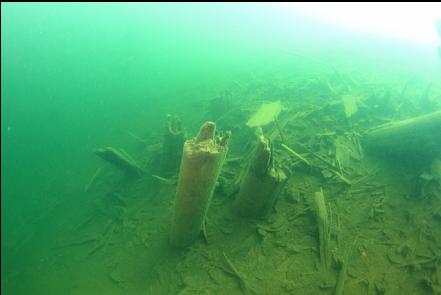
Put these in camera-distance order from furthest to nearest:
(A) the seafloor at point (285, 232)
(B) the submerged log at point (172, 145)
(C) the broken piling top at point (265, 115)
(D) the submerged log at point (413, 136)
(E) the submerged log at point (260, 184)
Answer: (C) the broken piling top at point (265, 115), (B) the submerged log at point (172, 145), (D) the submerged log at point (413, 136), (A) the seafloor at point (285, 232), (E) the submerged log at point (260, 184)

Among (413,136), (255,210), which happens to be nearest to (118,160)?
(255,210)

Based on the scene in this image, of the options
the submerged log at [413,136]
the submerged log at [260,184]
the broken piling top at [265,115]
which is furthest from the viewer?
the broken piling top at [265,115]

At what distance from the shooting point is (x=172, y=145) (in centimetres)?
580

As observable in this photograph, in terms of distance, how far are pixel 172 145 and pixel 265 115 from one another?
2.97 meters

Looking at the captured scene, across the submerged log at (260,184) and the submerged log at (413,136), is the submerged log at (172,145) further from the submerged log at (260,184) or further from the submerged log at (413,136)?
the submerged log at (413,136)

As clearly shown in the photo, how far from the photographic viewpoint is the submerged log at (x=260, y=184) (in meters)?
Answer: 3.46

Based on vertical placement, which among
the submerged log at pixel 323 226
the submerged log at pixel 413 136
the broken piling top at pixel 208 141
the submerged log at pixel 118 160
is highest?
the broken piling top at pixel 208 141

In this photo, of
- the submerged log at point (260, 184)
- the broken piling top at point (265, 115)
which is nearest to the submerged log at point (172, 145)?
the broken piling top at point (265, 115)

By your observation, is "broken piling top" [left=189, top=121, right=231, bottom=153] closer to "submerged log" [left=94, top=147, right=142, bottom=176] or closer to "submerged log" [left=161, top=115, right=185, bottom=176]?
"submerged log" [left=161, top=115, right=185, bottom=176]

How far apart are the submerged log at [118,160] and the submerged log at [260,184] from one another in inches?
144

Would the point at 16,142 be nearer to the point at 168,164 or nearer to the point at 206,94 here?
the point at 206,94

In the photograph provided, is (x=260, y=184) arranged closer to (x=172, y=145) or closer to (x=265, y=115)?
(x=172, y=145)

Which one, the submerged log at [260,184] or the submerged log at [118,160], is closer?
the submerged log at [260,184]

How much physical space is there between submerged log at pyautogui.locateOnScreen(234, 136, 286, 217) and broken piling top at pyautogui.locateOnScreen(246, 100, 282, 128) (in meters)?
3.04
